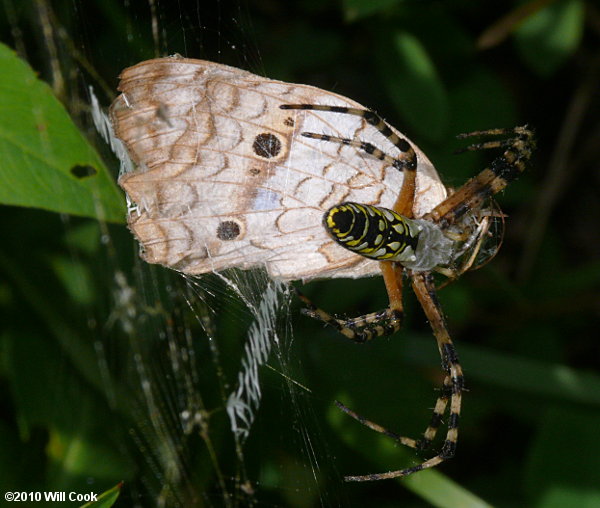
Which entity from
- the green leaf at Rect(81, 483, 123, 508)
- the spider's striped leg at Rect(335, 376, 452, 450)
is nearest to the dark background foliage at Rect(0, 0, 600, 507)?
the spider's striped leg at Rect(335, 376, 452, 450)

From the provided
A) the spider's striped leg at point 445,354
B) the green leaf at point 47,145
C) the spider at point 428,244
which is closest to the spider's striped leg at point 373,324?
the spider at point 428,244

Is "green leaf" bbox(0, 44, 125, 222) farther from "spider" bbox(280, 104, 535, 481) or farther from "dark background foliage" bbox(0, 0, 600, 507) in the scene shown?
"spider" bbox(280, 104, 535, 481)

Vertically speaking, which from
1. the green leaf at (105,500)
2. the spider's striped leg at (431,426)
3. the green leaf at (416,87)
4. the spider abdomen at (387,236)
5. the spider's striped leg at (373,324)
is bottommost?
the spider's striped leg at (431,426)

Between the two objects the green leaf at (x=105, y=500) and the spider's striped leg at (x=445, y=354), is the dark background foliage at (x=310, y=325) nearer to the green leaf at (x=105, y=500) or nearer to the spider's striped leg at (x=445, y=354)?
the spider's striped leg at (x=445, y=354)

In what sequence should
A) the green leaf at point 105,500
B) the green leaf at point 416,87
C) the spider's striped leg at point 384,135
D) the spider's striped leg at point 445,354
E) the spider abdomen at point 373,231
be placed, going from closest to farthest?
1. the green leaf at point 105,500
2. the spider abdomen at point 373,231
3. the spider's striped leg at point 384,135
4. the spider's striped leg at point 445,354
5. the green leaf at point 416,87

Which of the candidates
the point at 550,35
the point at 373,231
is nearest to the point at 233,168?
the point at 373,231

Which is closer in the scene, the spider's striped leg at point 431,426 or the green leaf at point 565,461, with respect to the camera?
the spider's striped leg at point 431,426

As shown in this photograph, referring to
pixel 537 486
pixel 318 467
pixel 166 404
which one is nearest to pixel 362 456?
pixel 318 467
